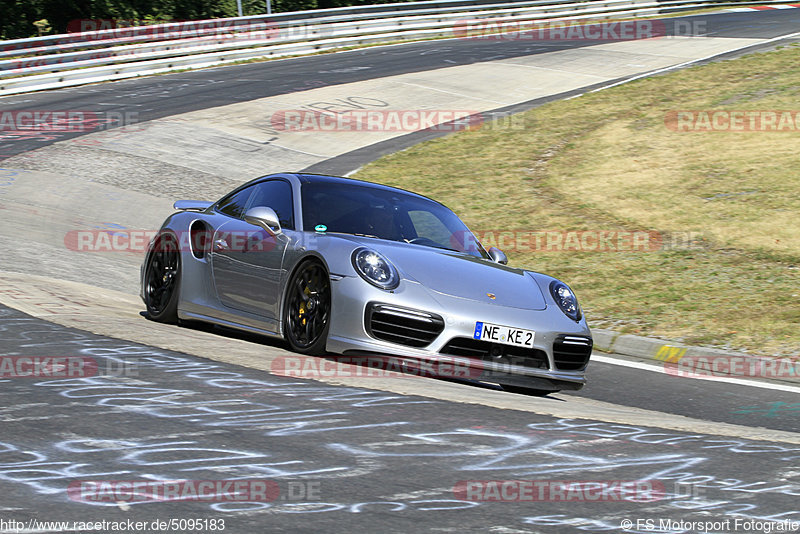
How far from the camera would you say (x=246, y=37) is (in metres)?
30.3

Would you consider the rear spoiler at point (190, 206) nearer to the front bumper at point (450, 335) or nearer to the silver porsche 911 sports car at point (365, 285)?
the silver porsche 911 sports car at point (365, 285)

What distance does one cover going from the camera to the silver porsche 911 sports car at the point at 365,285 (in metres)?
6.43

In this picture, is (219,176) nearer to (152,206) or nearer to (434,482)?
(152,206)

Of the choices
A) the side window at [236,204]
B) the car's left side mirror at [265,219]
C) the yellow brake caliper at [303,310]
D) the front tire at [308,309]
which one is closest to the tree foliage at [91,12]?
the side window at [236,204]

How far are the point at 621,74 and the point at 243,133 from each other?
34.4 feet

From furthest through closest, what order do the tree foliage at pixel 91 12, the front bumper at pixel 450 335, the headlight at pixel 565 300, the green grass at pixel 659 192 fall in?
the tree foliage at pixel 91 12, the green grass at pixel 659 192, the headlight at pixel 565 300, the front bumper at pixel 450 335

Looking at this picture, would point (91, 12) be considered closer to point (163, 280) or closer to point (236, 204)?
A: point (163, 280)

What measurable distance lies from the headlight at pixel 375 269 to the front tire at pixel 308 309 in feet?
0.79

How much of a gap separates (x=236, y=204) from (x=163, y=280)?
916 millimetres

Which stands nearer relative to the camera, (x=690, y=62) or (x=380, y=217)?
(x=380, y=217)

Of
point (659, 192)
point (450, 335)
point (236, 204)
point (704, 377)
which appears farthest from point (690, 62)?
point (450, 335)

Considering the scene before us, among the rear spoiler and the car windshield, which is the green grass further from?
the rear spoiler

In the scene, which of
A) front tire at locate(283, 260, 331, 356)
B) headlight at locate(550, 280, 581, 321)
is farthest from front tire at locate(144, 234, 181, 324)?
headlight at locate(550, 280, 581, 321)

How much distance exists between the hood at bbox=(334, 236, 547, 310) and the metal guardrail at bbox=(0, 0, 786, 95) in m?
19.9
